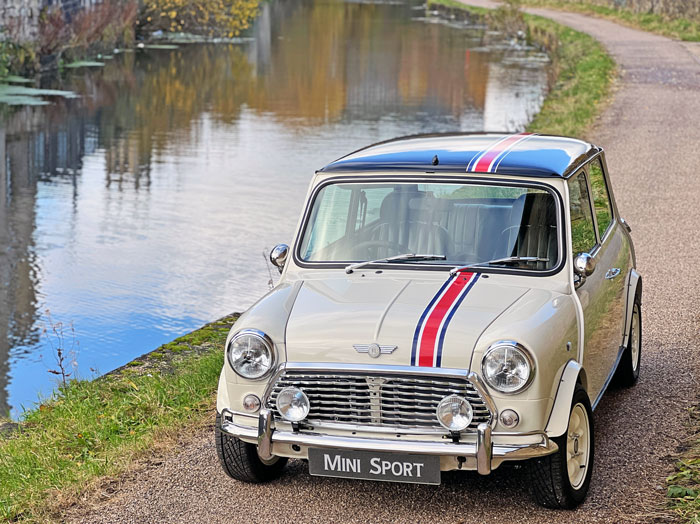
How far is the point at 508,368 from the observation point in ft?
15.4

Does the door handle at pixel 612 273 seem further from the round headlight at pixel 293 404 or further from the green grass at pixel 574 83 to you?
the green grass at pixel 574 83

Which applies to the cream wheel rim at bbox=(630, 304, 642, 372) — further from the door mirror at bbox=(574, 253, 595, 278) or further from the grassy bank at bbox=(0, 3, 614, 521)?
the grassy bank at bbox=(0, 3, 614, 521)

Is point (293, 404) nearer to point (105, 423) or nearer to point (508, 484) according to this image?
point (508, 484)

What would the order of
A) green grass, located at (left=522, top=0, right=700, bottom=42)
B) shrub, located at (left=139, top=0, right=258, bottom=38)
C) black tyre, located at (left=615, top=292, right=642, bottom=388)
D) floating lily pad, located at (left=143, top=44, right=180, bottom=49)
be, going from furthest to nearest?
1. shrub, located at (left=139, top=0, right=258, bottom=38)
2. floating lily pad, located at (left=143, top=44, right=180, bottom=49)
3. green grass, located at (left=522, top=0, right=700, bottom=42)
4. black tyre, located at (left=615, top=292, right=642, bottom=388)

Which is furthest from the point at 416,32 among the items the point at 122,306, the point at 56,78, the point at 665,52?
the point at 122,306

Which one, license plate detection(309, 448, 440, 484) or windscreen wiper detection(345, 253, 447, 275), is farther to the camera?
windscreen wiper detection(345, 253, 447, 275)

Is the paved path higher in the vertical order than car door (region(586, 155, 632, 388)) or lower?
lower

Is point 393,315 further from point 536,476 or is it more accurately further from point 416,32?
point 416,32

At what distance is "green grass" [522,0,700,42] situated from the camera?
36250 millimetres

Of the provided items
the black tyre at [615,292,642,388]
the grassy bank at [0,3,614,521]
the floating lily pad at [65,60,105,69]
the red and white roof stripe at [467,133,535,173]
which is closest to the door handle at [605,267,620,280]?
the black tyre at [615,292,642,388]

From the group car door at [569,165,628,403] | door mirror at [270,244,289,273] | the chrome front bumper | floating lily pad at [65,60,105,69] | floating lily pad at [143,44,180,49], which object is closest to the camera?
the chrome front bumper

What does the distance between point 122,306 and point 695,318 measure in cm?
556

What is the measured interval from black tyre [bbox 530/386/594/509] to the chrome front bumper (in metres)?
0.14

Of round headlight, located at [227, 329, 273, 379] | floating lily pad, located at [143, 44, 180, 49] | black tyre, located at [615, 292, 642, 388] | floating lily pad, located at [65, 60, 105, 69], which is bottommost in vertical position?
black tyre, located at [615, 292, 642, 388]
